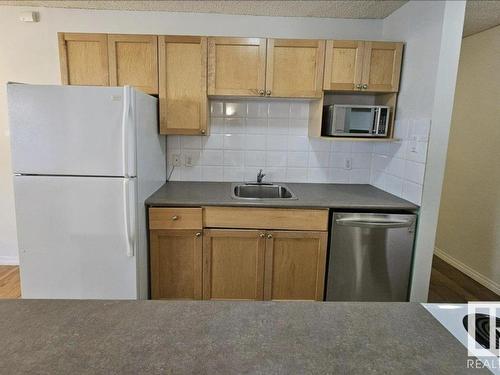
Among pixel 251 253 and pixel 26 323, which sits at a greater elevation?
pixel 26 323

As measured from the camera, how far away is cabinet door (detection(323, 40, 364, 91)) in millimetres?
2309

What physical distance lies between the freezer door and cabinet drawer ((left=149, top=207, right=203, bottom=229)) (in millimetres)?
208

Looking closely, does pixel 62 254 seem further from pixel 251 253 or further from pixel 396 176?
pixel 396 176

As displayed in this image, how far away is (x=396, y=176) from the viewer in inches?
94.6

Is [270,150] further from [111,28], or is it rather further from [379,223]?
[111,28]

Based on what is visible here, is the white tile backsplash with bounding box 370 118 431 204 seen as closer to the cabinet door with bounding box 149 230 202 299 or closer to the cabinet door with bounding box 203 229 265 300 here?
the cabinet door with bounding box 203 229 265 300

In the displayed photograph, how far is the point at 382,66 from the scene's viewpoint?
2336 millimetres

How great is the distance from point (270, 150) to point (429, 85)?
130 centimetres

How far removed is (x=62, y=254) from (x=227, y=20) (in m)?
2.18

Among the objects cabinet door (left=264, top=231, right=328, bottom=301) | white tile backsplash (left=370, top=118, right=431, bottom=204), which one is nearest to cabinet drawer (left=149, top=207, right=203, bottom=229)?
cabinet door (left=264, top=231, right=328, bottom=301)

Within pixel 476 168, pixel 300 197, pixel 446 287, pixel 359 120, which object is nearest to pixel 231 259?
pixel 300 197

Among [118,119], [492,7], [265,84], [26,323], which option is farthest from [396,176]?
[26,323]

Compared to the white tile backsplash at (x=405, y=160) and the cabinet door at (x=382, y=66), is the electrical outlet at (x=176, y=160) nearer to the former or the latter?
the cabinet door at (x=382, y=66)

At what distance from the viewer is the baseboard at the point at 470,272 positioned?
8.98 ft
